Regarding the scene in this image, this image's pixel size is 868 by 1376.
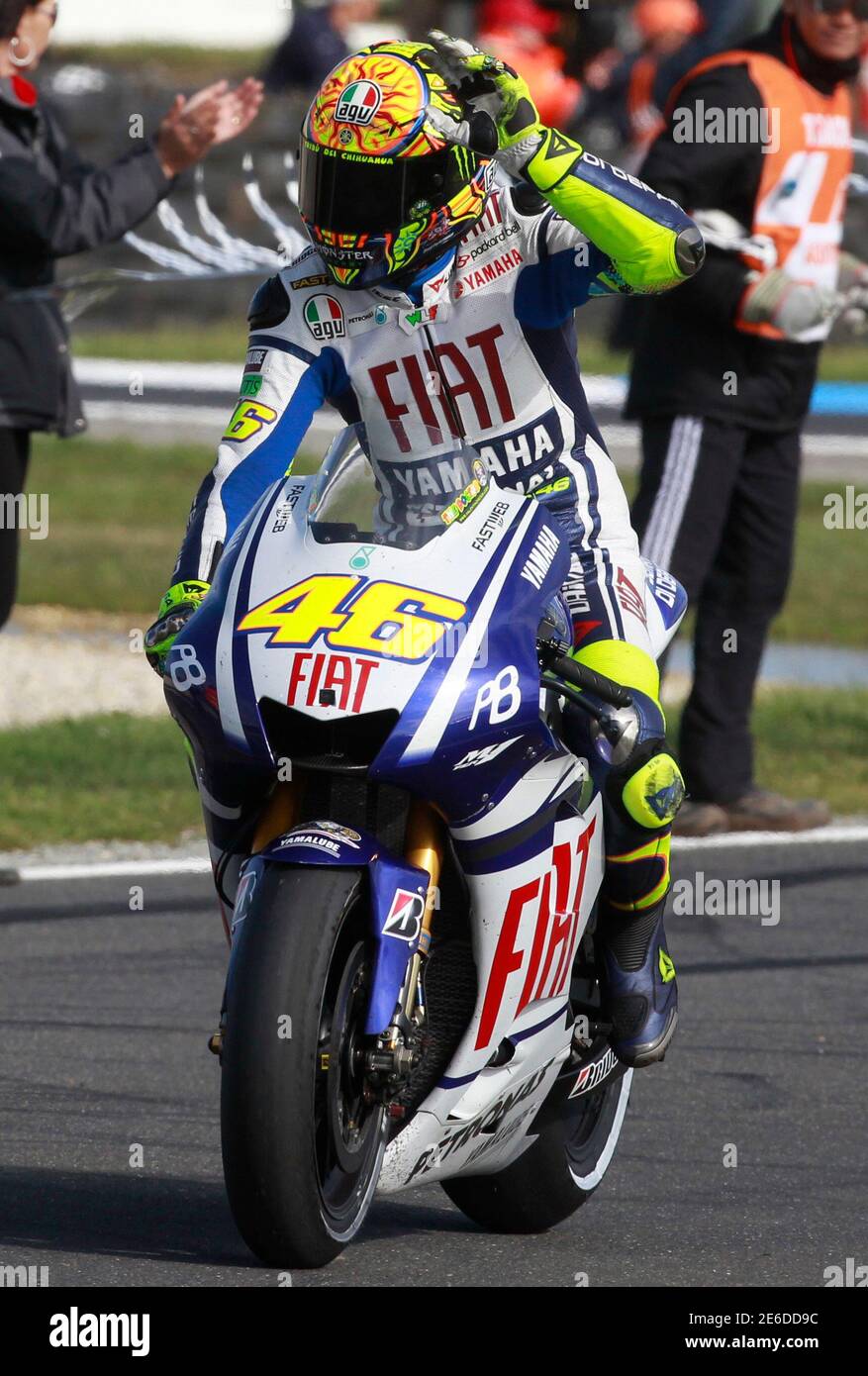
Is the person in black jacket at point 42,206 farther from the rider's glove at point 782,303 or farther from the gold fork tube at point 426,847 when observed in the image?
the gold fork tube at point 426,847

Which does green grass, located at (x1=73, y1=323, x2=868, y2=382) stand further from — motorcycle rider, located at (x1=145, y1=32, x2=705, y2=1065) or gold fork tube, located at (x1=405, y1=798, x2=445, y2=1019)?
gold fork tube, located at (x1=405, y1=798, x2=445, y2=1019)

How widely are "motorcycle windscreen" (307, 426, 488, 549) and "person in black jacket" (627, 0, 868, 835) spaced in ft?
12.3

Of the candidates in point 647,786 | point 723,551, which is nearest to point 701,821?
point 723,551

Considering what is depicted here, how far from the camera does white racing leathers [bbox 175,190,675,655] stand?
455 centimetres

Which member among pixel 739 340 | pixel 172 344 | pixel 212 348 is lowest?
pixel 739 340

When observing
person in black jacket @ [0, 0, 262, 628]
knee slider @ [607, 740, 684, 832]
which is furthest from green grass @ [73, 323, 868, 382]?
knee slider @ [607, 740, 684, 832]

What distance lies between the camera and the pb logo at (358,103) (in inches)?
172

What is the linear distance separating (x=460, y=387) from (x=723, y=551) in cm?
404

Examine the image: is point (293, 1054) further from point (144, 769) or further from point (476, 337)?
point (144, 769)

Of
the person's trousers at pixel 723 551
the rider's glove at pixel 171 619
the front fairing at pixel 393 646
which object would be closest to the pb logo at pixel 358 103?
the front fairing at pixel 393 646

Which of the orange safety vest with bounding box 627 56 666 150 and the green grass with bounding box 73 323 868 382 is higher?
the orange safety vest with bounding box 627 56 666 150

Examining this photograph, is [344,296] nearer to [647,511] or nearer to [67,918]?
[67,918]

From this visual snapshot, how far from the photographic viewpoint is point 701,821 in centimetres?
836
